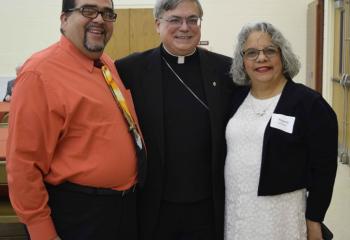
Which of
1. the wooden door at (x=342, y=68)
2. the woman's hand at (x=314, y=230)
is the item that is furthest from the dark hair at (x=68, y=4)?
the wooden door at (x=342, y=68)

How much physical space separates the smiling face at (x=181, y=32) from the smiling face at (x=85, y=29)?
0.35 meters

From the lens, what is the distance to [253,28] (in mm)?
1764

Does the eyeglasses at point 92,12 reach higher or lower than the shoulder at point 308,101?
higher

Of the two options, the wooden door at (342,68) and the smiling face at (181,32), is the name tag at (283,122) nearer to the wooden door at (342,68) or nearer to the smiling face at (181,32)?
the smiling face at (181,32)

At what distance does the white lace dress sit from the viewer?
66.5 inches

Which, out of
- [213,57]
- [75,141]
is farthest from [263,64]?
[75,141]

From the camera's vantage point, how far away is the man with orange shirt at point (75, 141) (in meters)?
Result: 1.36

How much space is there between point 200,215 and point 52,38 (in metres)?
5.94

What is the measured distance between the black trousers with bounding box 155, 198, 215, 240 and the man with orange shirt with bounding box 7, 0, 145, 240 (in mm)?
181

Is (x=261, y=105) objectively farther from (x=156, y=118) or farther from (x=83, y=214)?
(x=83, y=214)

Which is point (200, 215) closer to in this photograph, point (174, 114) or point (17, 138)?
point (174, 114)

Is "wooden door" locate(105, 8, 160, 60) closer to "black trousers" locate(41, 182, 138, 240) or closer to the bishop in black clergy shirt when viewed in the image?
the bishop in black clergy shirt

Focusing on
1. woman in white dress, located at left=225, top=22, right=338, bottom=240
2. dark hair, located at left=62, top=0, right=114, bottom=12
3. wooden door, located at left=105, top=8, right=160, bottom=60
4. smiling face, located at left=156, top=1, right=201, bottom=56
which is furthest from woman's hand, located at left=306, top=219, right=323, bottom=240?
wooden door, located at left=105, top=8, right=160, bottom=60

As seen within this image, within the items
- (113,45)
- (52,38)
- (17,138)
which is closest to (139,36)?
(113,45)
